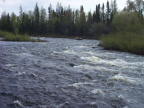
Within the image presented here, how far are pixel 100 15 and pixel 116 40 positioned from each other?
6375 cm

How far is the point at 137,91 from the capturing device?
7.73 m

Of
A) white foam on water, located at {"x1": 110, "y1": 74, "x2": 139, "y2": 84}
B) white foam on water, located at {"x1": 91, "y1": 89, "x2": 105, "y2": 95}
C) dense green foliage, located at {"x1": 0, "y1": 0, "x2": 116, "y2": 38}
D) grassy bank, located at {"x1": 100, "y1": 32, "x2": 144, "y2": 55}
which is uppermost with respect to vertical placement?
dense green foliage, located at {"x1": 0, "y1": 0, "x2": 116, "y2": 38}

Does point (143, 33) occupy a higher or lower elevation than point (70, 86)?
higher

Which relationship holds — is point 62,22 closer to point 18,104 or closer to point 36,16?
point 36,16

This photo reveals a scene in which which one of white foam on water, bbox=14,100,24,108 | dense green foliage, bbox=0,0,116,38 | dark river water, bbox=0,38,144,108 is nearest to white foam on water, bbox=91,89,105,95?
dark river water, bbox=0,38,144,108

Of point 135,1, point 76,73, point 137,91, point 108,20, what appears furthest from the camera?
point 108,20

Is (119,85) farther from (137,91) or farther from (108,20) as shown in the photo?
(108,20)

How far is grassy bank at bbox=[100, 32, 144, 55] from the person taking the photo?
21.3 metres

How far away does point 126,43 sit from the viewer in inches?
932

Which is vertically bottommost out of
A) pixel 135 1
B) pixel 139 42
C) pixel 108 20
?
pixel 139 42

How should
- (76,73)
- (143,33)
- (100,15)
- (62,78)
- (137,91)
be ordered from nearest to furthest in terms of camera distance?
1. (137,91)
2. (62,78)
3. (76,73)
4. (143,33)
5. (100,15)

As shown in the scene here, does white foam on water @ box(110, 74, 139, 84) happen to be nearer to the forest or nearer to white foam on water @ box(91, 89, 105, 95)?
white foam on water @ box(91, 89, 105, 95)

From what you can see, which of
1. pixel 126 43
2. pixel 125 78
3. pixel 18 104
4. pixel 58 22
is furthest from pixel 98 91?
pixel 58 22

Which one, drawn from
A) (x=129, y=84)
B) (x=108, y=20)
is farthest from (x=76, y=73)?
(x=108, y=20)
